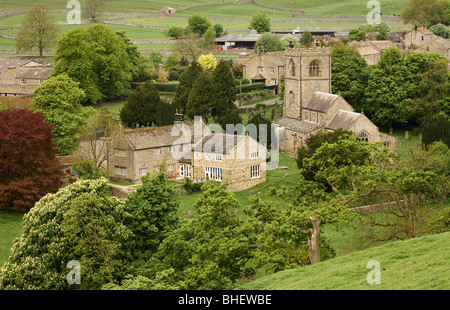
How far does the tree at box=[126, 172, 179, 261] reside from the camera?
127 ft

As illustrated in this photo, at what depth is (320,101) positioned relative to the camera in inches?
2852

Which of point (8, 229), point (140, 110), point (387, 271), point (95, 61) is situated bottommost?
point (8, 229)

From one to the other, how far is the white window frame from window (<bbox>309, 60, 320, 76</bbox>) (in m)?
18.9

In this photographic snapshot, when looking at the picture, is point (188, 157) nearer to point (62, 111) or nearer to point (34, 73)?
point (62, 111)

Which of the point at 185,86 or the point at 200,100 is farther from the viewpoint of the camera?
the point at 185,86

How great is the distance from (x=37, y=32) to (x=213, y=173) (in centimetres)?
7675

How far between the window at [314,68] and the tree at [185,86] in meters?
16.3

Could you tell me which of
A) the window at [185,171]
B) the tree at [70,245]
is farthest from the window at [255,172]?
the tree at [70,245]

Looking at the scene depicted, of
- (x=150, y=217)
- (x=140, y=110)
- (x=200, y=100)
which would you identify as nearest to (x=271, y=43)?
(x=200, y=100)

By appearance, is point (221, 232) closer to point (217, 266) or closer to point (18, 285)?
point (217, 266)

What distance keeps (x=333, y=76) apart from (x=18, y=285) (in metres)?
53.2

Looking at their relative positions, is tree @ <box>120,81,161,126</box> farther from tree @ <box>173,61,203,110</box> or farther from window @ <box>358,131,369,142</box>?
window @ <box>358,131,369,142</box>

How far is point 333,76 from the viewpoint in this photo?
8088cm

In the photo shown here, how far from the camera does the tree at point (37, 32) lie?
122875 mm
